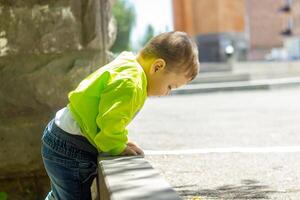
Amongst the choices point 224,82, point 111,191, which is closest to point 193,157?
point 111,191

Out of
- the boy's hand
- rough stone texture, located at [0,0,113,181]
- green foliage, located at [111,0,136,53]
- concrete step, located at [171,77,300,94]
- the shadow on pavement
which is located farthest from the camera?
green foliage, located at [111,0,136,53]

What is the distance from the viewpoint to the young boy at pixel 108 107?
2.86 meters

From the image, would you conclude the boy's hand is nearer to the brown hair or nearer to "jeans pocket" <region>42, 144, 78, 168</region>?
"jeans pocket" <region>42, 144, 78, 168</region>

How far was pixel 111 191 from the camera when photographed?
2342 millimetres

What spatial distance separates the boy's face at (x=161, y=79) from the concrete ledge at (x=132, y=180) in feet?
1.11

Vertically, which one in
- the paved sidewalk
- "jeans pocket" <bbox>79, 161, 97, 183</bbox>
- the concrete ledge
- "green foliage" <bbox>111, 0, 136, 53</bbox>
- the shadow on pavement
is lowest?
"green foliage" <bbox>111, 0, 136, 53</bbox>

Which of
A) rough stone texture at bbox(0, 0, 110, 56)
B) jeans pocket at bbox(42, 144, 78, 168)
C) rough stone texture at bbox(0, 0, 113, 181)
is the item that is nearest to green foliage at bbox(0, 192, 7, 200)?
rough stone texture at bbox(0, 0, 113, 181)

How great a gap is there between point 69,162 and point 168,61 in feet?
2.28

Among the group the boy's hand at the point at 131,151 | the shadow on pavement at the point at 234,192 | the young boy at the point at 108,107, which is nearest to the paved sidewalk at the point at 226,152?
the shadow on pavement at the point at 234,192

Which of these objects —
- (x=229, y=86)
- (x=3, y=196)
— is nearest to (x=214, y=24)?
(x=229, y=86)

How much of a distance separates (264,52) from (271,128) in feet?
199

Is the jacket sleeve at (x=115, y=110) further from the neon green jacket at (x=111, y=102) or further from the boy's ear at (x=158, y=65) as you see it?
the boy's ear at (x=158, y=65)

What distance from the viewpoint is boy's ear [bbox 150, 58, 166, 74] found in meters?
2.99

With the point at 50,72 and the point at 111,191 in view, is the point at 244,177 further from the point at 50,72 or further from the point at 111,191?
the point at 111,191
